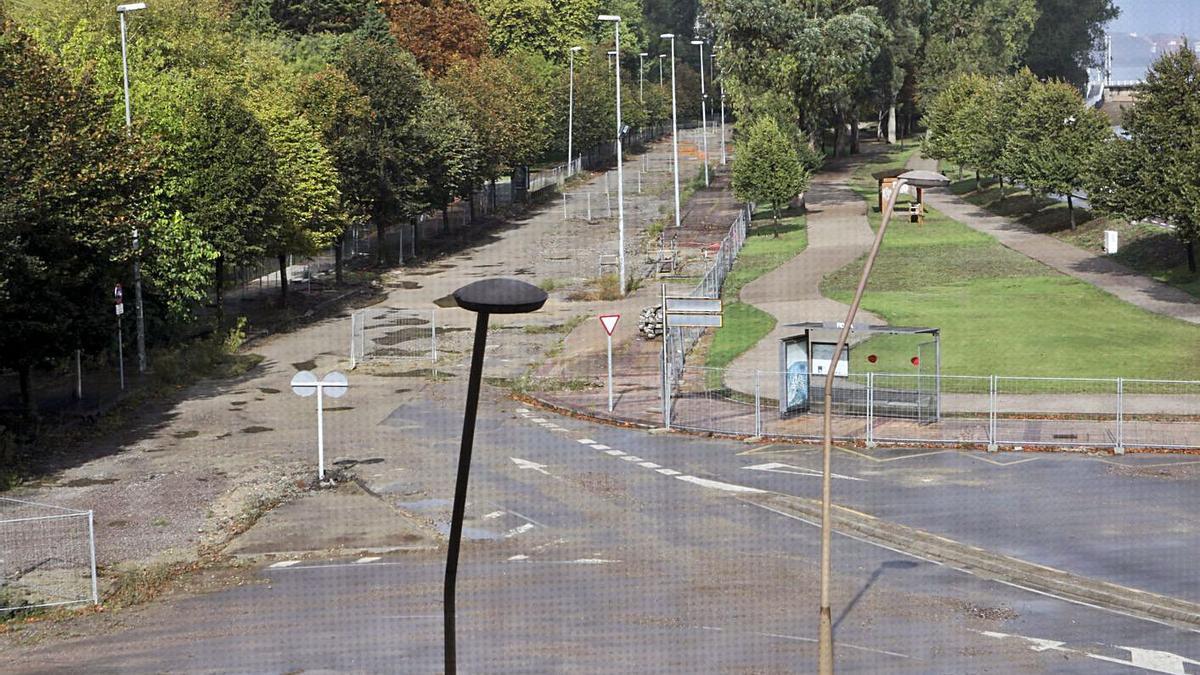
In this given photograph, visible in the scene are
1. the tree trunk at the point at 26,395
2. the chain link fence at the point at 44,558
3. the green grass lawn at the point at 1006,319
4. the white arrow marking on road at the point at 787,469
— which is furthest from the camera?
the green grass lawn at the point at 1006,319

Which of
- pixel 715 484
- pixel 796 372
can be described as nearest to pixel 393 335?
pixel 796 372

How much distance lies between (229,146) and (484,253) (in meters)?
26.5

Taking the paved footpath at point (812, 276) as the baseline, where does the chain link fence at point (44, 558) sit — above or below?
A: below

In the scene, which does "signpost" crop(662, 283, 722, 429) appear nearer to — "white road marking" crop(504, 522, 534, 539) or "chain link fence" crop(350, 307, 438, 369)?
"white road marking" crop(504, 522, 534, 539)

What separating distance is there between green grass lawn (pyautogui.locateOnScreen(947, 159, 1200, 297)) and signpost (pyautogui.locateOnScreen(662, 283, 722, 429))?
77.6ft

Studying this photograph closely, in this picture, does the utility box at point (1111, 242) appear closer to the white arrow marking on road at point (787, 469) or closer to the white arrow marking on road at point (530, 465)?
the white arrow marking on road at point (787, 469)

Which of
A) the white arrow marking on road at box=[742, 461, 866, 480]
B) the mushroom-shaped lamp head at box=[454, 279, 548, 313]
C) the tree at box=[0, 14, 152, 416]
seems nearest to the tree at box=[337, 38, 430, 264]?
the tree at box=[0, 14, 152, 416]

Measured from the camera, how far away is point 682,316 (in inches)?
1400

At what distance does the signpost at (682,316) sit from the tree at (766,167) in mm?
37295

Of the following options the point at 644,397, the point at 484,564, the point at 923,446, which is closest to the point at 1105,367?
the point at 923,446

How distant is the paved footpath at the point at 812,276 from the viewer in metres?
42.2

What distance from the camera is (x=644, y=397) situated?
38500 millimetres

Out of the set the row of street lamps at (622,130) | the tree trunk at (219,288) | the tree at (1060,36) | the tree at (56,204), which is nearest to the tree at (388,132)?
the row of street lamps at (622,130)

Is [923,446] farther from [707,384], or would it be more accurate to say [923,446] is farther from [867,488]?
[707,384]
